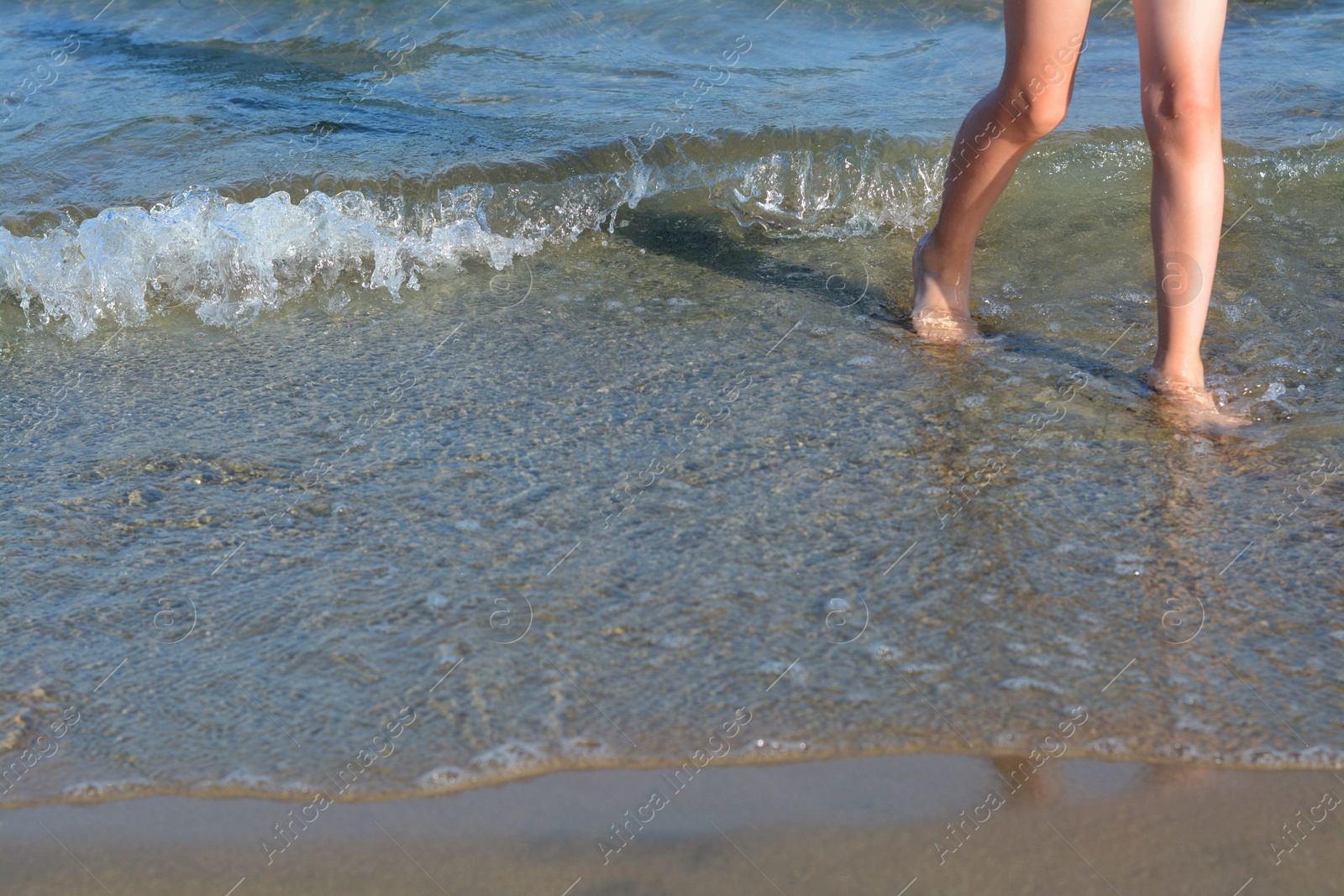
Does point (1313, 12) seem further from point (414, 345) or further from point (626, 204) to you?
point (414, 345)

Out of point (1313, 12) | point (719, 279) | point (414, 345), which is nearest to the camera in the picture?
point (414, 345)

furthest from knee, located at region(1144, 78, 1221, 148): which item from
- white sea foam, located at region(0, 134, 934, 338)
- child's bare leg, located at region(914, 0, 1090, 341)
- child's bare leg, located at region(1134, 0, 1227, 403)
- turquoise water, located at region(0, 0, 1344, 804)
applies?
white sea foam, located at region(0, 134, 934, 338)

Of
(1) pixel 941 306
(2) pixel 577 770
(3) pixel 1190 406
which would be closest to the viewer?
(2) pixel 577 770

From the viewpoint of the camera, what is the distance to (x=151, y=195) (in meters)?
3.57

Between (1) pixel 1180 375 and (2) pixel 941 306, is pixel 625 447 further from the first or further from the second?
(1) pixel 1180 375

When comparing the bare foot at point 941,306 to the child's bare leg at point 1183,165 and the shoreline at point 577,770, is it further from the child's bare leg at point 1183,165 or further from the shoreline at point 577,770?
the shoreline at point 577,770

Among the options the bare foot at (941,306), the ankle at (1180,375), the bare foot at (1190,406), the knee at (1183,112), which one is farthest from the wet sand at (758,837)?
the bare foot at (941,306)

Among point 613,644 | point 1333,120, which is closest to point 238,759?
point 613,644

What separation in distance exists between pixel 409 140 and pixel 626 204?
903 mm

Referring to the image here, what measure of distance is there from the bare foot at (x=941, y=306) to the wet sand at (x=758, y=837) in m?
1.46

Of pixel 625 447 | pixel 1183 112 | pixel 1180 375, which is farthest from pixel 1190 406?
pixel 625 447

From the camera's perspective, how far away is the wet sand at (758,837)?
52.1 inches

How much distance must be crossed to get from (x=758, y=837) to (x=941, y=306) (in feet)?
5.57

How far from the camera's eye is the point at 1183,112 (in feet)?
7.13
